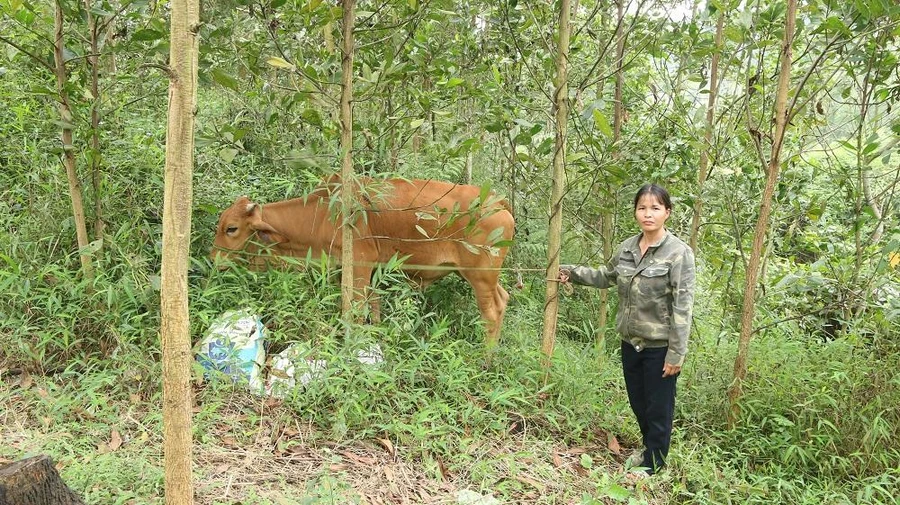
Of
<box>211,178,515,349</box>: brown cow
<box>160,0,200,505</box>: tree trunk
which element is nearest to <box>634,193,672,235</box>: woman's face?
<box>211,178,515,349</box>: brown cow

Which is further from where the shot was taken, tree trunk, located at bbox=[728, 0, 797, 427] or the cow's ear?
the cow's ear

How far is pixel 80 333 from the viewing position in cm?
399

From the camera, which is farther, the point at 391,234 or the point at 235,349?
the point at 391,234

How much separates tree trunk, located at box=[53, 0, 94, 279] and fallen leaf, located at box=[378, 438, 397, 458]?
2.17 metres

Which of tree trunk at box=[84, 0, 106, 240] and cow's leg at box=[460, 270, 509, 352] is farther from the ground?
tree trunk at box=[84, 0, 106, 240]

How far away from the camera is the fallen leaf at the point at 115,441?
10.1 feet

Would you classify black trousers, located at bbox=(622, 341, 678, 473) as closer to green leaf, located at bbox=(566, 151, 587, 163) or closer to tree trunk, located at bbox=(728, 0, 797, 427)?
tree trunk, located at bbox=(728, 0, 797, 427)

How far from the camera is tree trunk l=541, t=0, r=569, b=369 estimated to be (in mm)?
3803

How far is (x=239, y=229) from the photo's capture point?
4832 mm

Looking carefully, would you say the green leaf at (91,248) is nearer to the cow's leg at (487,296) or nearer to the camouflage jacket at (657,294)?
the cow's leg at (487,296)

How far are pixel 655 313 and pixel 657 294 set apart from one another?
11 cm

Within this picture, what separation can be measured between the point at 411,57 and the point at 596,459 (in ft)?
9.87

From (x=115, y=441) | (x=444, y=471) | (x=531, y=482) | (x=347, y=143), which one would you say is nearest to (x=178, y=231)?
(x=115, y=441)

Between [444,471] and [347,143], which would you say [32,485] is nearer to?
[444,471]
